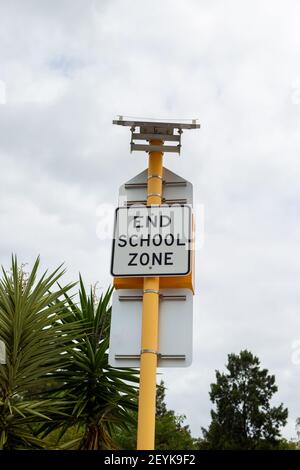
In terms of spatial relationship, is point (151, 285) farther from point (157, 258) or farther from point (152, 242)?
point (152, 242)

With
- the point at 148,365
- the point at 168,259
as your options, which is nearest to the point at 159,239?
the point at 168,259

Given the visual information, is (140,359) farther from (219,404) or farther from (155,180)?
(219,404)

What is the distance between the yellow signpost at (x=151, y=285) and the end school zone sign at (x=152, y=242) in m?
0.07

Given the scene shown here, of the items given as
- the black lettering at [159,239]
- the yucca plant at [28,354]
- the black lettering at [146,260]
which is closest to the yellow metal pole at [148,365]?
the black lettering at [146,260]

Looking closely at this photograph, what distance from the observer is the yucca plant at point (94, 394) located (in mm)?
7145

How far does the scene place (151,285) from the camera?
4500 mm

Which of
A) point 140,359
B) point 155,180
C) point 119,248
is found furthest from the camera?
point 155,180

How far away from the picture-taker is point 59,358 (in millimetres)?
7426

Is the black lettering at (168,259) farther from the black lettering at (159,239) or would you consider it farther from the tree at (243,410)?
the tree at (243,410)

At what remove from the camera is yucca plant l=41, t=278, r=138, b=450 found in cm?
714

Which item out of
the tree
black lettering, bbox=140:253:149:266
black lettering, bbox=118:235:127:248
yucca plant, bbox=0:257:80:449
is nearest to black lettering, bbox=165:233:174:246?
black lettering, bbox=140:253:149:266
